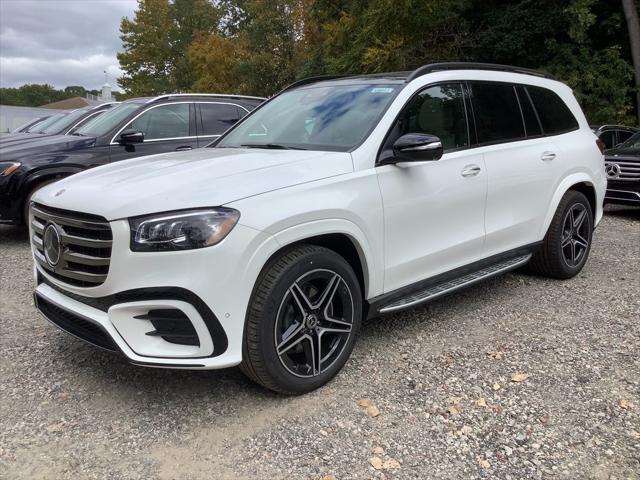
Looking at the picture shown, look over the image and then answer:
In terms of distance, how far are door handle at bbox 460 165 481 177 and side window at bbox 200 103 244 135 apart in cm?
474

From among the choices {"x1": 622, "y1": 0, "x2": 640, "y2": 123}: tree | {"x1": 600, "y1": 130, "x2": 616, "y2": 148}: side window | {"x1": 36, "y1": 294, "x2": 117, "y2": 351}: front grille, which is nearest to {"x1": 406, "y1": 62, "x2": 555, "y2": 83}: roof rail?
{"x1": 36, "y1": 294, "x2": 117, "y2": 351}: front grille

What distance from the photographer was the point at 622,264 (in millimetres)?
6051

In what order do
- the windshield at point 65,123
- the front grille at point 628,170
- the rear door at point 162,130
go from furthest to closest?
the front grille at point 628,170 < the windshield at point 65,123 < the rear door at point 162,130

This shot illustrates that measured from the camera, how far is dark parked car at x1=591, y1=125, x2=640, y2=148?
37.6 ft

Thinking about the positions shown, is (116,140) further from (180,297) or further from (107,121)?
(180,297)

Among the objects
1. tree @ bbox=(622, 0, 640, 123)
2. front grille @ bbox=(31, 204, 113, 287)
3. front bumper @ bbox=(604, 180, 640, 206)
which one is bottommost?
front bumper @ bbox=(604, 180, 640, 206)

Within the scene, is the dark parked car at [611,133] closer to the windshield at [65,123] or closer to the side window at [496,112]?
the side window at [496,112]

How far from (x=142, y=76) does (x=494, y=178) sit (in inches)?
1648

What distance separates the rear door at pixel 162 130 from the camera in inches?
283

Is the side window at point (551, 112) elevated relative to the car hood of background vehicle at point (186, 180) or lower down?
elevated

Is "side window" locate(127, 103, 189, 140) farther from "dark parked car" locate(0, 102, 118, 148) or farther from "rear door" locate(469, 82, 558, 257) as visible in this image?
"rear door" locate(469, 82, 558, 257)

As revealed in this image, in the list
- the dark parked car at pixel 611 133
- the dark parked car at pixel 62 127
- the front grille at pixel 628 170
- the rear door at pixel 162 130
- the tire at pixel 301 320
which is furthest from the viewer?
the dark parked car at pixel 611 133

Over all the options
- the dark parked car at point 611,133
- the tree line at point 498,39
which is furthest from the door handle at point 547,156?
the tree line at point 498,39

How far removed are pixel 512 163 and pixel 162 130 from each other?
4.91m
